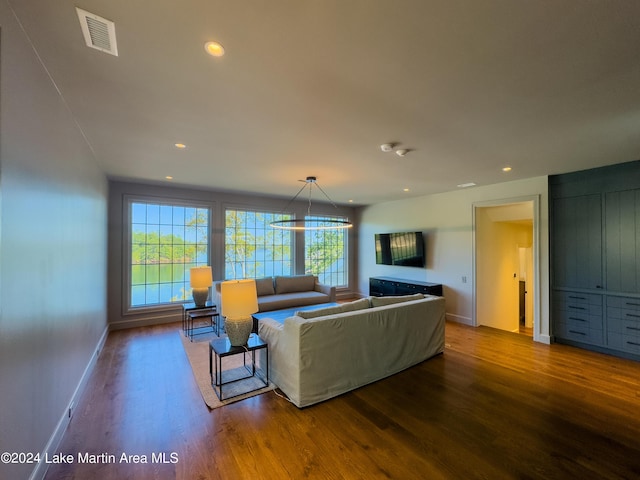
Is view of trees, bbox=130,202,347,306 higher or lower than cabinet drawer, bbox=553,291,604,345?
higher

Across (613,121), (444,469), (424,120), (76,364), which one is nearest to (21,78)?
(76,364)

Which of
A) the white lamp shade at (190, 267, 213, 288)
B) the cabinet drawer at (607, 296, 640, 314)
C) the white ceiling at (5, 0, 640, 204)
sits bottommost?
the cabinet drawer at (607, 296, 640, 314)

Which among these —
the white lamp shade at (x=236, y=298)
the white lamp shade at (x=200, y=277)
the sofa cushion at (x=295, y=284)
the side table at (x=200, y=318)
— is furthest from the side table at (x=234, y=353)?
the sofa cushion at (x=295, y=284)

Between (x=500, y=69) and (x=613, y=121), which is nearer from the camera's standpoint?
(x=500, y=69)

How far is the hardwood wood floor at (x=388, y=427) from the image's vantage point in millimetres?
1931

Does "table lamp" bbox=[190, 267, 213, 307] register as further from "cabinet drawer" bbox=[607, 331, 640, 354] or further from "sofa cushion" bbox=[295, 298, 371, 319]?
"cabinet drawer" bbox=[607, 331, 640, 354]

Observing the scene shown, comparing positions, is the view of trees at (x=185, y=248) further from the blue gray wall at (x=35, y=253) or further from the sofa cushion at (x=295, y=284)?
the blue gray wall at (x=35, y=253)

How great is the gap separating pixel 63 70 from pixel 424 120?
2827 mm

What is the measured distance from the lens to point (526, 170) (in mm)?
4152

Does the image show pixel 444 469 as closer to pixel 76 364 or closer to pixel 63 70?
pixel 76 364

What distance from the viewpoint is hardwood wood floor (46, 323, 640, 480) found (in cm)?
193

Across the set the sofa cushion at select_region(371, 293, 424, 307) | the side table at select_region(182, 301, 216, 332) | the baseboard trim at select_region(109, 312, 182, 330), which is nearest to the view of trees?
the baseboard trim at select_region(109, 312, 182, 330)

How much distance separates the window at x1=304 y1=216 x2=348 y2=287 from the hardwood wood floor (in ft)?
14.9

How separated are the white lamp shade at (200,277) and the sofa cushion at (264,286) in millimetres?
992
